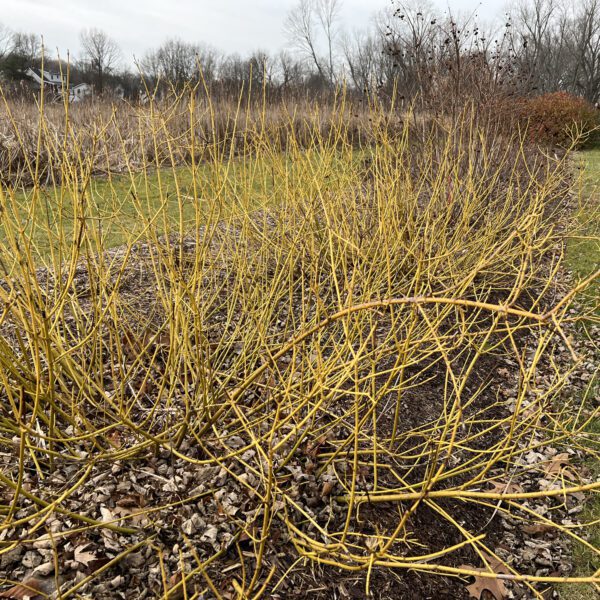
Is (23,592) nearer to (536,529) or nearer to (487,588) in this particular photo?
(487,588)

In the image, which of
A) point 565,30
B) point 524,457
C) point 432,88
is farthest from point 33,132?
point 565,30

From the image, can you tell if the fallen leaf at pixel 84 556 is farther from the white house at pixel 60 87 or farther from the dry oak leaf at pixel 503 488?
the dry oak leaf at pixel 503 488

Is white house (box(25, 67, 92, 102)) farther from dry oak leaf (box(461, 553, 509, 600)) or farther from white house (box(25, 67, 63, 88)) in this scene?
dry oak leaf (box(461, 553, 509, 600))

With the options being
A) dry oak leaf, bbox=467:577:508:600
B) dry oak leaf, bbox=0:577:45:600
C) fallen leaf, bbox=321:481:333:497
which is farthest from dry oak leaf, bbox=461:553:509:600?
dry oak leaf, bbox=0:577:45:600

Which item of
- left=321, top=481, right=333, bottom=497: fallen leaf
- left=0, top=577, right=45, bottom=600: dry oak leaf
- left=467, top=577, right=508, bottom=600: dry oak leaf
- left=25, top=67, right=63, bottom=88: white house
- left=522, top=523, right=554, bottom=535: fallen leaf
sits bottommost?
left=522, top=523, right=554, bottom=535: fallen leaf

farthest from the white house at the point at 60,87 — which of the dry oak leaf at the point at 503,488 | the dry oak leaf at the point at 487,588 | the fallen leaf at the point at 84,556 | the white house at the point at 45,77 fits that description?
the dry oak leaf at the point at 503,488

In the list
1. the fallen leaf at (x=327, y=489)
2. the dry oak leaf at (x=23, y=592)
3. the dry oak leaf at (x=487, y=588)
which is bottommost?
the dry oak leaf at (x=487, y=588)

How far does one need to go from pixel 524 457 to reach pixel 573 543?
0.64 metres

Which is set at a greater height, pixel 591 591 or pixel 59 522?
pixel 59 522

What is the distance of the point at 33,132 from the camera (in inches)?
381

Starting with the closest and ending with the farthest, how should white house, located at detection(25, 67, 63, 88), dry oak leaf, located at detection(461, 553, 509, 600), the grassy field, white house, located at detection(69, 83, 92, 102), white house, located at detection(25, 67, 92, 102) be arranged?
white house, located at detection(25, 67, 63, 88) → the grassy field → white house, located at detection(25, 67, 92, 102) → dry oak leaf, located at detection(461, 553, 509, 600) → white house, located at detection(69, 83, 92, 102)

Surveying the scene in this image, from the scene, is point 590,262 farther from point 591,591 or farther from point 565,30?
point 565,30

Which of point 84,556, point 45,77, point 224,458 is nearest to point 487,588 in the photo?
point 224,458

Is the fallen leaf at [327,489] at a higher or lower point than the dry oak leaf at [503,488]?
higher
